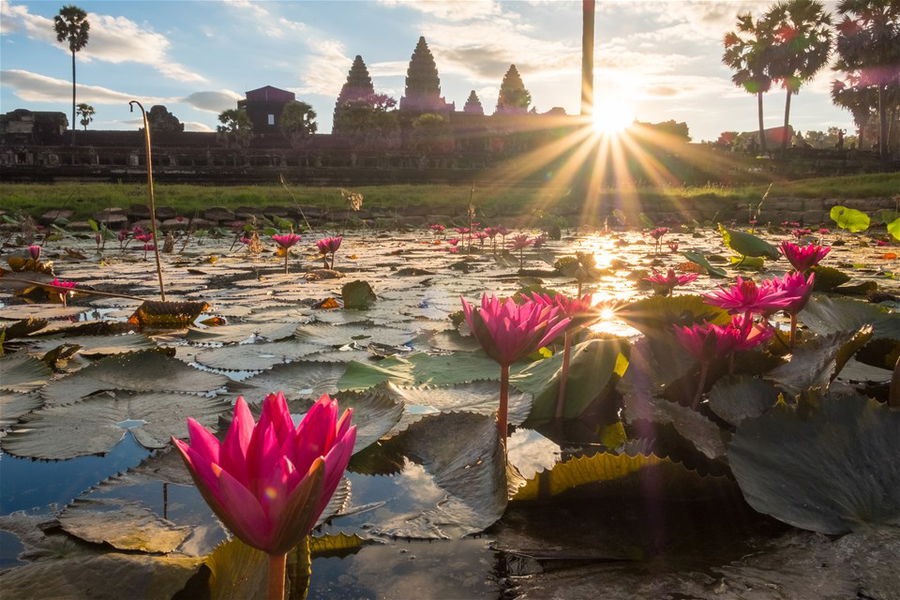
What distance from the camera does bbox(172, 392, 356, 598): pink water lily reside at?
0.33 metres

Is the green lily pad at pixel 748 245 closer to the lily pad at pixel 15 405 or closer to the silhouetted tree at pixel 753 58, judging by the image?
the lily pad at pixel 15 405

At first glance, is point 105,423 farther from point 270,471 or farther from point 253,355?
point 270,471

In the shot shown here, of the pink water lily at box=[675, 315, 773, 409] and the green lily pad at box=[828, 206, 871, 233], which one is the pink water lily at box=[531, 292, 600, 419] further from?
the green lily pad at box=[828, 206, 871, 233]

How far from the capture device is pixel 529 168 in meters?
19.1

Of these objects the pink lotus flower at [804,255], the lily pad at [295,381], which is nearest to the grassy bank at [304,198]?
the lily pad at [295,381]

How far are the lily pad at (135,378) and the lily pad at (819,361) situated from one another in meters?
0.96

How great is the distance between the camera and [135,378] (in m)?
1.15

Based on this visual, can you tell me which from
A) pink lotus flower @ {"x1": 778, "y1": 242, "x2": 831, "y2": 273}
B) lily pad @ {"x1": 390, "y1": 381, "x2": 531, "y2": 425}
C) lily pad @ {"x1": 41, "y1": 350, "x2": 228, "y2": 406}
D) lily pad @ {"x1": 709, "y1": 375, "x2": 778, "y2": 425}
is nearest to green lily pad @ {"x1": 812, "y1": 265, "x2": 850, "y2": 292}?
pink lotus flower @ {"x1": 778, "y1": 242, "x2": 831, "y2": 273}

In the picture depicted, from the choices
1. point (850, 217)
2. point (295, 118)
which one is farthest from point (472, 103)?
point (850, 217)

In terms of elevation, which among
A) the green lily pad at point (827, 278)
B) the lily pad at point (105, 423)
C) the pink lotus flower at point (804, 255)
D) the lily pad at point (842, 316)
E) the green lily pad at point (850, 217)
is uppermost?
the green lily pad at point (850, 217)

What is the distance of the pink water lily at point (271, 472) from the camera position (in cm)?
33

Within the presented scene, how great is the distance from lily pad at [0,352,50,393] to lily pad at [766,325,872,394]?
1276 mm

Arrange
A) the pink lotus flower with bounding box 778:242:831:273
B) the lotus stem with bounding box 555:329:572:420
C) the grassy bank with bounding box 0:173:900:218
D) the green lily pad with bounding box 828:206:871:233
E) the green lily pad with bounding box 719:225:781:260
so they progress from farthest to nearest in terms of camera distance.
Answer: the grassy bank with bounding box 0:173:900:218 < the green lily pad with bounding box 828:206:871:233 < the green lily pad with bounding box 719:225:781:260 < the pink lotus flower with bounding box 778:242:831:273 < the lotus stem with bounding box 555:329:572:420

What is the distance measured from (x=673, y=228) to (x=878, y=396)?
6859 mm
